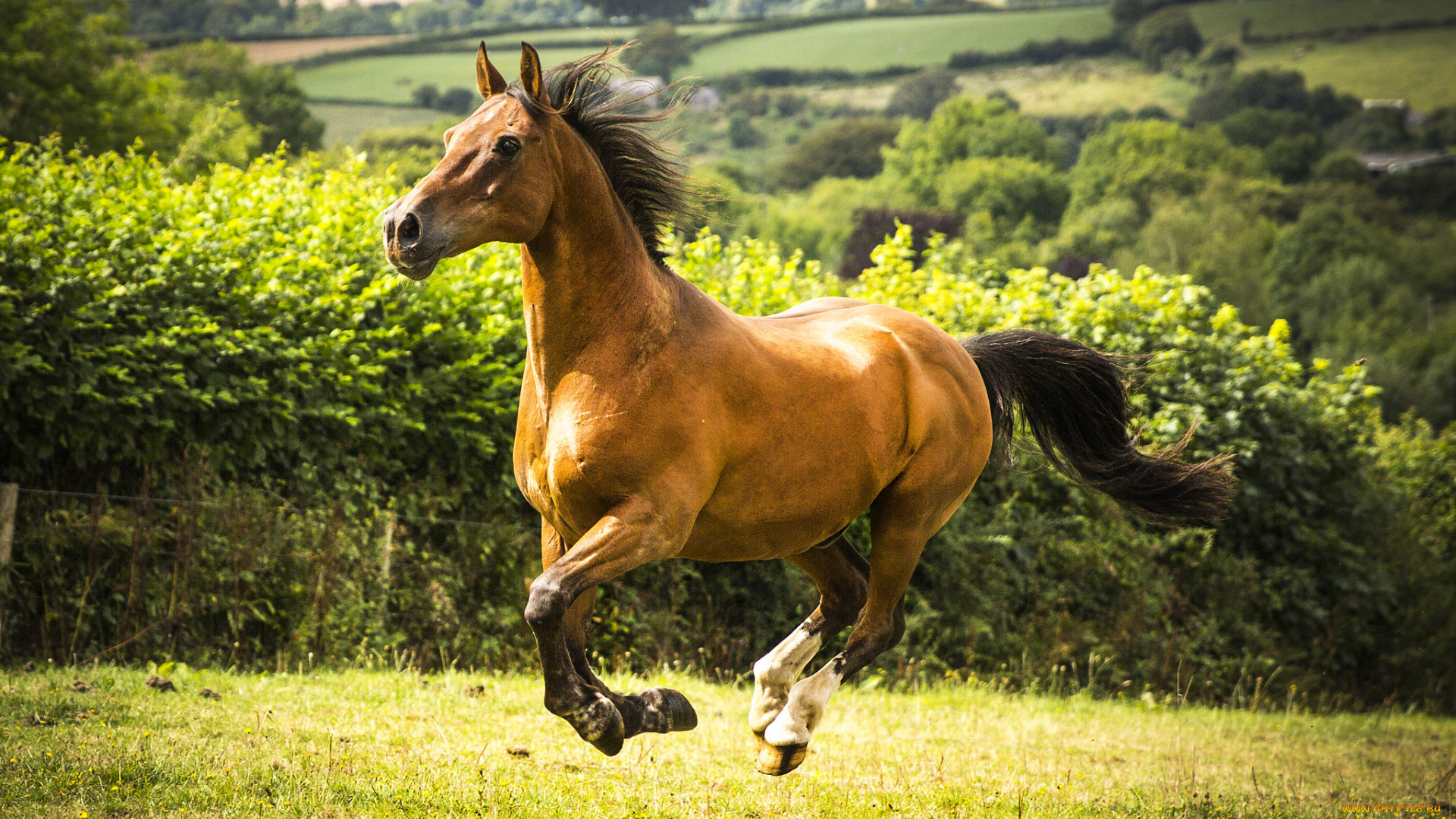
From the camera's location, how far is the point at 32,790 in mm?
4047

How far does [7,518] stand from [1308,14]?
108822 mm

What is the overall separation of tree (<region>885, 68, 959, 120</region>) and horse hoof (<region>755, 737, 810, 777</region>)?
93.9 meters

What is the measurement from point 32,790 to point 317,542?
3.63 metres

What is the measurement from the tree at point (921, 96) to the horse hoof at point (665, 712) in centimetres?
9420

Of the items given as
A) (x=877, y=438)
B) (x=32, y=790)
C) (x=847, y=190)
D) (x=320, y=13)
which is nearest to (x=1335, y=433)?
(x=877, y=438)

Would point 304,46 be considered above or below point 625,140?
above

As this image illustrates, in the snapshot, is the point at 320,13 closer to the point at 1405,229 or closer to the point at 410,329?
the point at 1405,229

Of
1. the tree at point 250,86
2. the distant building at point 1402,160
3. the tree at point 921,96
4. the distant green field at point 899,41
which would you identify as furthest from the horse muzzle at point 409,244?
the distant green field at point 899,41

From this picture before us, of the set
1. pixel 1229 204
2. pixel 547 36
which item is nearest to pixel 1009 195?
pixel 1229 204

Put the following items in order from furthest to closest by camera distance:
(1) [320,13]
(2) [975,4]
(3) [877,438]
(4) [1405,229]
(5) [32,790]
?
(2) [975,4] < (1) [320,13] < (4) [1405,229] < (3) [877,438] < (5) [32,790]

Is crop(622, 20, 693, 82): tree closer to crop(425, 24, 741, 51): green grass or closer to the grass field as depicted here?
crop(425, 24, 741, 51): green grass

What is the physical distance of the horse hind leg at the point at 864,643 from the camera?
176 inches

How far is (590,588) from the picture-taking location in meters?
3.88

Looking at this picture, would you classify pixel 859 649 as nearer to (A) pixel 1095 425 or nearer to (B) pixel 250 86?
(A) pixel 1095 425
